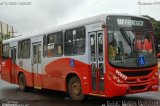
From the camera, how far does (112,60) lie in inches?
484

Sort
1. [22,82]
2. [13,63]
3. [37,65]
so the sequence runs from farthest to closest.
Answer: [13,63] < [22,82] < [37,65]

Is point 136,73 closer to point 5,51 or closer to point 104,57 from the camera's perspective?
point 104,57

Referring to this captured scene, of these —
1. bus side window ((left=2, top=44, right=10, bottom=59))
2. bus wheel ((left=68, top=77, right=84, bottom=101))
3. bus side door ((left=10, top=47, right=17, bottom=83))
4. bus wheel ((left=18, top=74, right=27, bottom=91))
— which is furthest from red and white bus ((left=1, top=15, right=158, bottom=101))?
bus side window ((left=2, top=44, right=10, bottom=59))

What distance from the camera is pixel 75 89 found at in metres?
14.2

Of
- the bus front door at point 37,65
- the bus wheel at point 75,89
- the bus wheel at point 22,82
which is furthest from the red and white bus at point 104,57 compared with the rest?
the bus wheel at point 22,82

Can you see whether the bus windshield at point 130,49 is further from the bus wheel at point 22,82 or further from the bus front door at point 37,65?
the bus wheel at point 22,82

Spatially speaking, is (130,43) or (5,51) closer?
(130,43)

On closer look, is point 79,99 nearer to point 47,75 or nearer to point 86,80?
point 86,80

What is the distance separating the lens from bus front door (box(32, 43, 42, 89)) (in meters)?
17.4

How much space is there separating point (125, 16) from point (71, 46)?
249 cm

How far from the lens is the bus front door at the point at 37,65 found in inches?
685

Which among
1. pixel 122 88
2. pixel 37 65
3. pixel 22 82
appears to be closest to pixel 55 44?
pixel 37 65

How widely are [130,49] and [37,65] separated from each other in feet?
20.4

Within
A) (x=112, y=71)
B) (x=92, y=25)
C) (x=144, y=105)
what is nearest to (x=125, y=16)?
(x=92, y=25)
